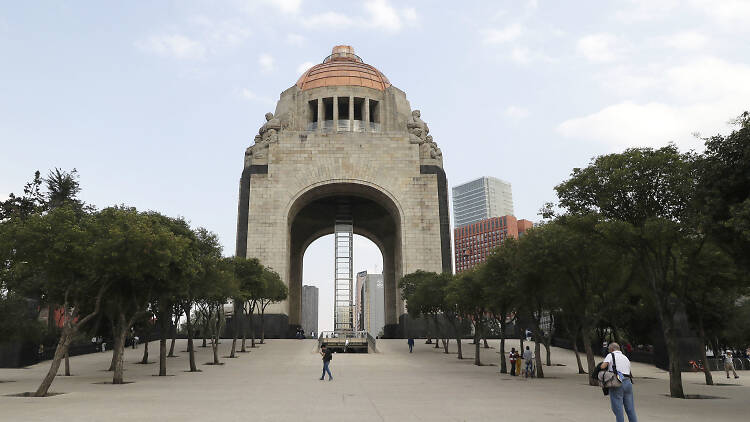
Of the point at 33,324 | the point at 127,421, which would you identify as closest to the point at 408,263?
the point at 33,324

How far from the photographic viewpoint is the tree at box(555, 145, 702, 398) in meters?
16.9

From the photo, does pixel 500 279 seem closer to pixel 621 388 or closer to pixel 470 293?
pixel 470 293

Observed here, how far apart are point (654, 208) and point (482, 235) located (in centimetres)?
15431

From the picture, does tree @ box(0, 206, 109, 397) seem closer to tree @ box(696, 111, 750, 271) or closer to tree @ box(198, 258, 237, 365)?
tree @ box(198, 258, 237, 365)

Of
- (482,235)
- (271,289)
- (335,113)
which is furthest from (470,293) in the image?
(482,235)

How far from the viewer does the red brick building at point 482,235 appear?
522 ft

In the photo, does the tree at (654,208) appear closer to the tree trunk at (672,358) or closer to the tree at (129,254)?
the tree trunk at (672,358)

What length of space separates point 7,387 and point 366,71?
5436 cm

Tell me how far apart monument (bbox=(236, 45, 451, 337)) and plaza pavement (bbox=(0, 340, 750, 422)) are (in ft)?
79.0

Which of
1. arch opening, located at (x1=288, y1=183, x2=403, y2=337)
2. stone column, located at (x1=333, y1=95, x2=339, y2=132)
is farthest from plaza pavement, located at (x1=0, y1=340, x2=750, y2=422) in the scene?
arch opening, located at (x1=288, y1=183, x2=403, y2=337)

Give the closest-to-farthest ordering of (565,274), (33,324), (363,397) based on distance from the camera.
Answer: (363,397), (565,274), (33,324)

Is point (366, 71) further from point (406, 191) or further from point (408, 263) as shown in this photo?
point (408, 263)

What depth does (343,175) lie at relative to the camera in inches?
2179

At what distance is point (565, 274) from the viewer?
23.5 m
